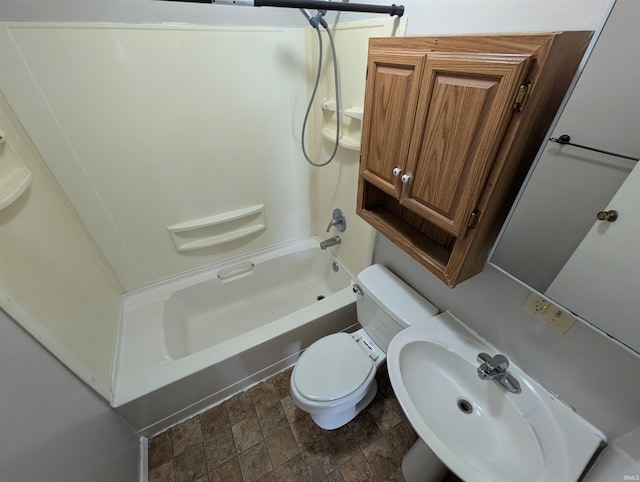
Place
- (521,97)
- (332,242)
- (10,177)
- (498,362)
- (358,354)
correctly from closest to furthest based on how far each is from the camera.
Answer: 1. (521,97)
2. (498,362)
3. (10,177)
4. (358,354)
5. (332,242)

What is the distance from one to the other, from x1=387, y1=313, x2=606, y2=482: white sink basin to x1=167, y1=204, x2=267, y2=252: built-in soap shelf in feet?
4.18

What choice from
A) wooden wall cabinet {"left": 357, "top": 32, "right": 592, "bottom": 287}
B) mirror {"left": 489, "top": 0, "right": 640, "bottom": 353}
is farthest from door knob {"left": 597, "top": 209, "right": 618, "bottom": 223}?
wooden wall cabinet {"left": 357, "top": 32, "right": 592, "bottom": 287}

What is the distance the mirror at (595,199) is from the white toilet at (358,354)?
0.51 metres

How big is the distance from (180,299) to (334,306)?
1026mm

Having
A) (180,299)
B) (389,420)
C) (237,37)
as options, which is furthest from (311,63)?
(389,420)

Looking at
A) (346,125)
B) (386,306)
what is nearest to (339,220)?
(346,125)

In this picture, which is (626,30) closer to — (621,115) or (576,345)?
(621,115)

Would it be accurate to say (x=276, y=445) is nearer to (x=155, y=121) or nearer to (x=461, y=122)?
(x=461, y=122)

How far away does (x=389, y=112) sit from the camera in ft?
2.80

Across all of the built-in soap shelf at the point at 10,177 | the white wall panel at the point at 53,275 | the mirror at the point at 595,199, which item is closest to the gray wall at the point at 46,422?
the white wall panel at the point at 53,275

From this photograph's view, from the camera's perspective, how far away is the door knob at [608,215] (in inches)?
22.3

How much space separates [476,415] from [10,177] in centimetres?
187

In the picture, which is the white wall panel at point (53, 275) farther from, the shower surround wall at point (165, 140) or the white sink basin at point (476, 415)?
the white sink basin at point (476, 415)

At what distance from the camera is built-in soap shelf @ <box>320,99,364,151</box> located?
1.20 metres
